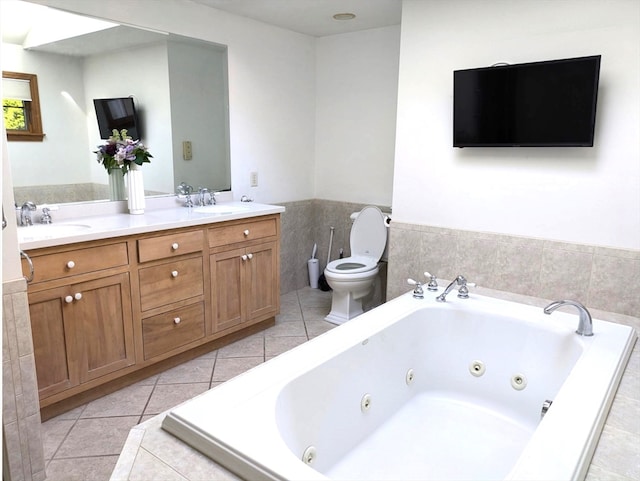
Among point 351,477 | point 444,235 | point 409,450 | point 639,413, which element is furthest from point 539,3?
point 351,477

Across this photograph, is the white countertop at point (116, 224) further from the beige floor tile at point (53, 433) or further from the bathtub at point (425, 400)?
the bathtub at point (425, 400)

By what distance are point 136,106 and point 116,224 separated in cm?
90

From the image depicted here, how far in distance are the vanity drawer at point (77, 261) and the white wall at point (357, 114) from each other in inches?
85.9

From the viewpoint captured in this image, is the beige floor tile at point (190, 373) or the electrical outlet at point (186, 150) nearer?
the beige floor tile at point (190, 373)

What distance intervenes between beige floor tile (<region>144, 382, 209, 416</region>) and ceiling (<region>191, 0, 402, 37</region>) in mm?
2436

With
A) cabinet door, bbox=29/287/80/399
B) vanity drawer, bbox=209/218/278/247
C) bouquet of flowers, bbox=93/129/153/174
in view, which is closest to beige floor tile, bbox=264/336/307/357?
vanity drawer, bbox=209/218/278/247

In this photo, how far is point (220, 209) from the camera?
3.27 metres

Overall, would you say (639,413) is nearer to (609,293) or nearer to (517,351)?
(517,351)

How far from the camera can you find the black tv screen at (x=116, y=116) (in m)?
2.81

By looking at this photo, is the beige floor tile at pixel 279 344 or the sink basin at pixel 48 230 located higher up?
the sink basin at pixel 48 230

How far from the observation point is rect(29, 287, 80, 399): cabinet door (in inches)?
83.9

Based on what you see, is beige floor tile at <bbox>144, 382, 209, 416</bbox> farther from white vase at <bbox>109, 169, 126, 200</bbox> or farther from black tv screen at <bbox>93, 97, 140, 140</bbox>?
black tv screen at <bbox>93, 97, 140, 140</bbox>

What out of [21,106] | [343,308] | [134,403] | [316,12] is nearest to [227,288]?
[134,403]

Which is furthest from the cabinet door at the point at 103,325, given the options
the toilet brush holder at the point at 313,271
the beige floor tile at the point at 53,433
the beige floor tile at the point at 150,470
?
the toilet brush holder at the point at 313,271
